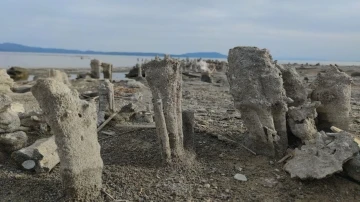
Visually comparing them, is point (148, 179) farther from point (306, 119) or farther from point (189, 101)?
point (189, 101)

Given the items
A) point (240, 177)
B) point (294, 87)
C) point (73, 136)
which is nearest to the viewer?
point (73, 136)

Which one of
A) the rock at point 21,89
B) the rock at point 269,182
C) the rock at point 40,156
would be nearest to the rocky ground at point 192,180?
the rock at point 269,182

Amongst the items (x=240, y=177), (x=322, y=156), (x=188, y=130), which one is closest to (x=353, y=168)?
(x=322, y=156)

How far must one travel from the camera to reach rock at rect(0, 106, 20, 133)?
671 centimetres

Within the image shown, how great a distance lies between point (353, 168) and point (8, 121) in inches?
223

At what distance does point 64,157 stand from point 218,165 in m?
2.43

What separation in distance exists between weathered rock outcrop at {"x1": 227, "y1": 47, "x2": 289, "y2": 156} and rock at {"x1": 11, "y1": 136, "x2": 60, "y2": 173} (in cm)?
307

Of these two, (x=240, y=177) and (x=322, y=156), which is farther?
(x=240, y=177)

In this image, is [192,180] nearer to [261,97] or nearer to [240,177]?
[240,177]

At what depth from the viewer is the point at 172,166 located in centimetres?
586

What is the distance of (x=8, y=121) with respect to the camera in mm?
6777

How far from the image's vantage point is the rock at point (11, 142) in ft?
21.1

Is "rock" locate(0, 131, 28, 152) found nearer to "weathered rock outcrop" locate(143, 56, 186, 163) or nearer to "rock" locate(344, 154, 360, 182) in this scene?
"weathered rock outcrop" locate(143, 56, 186, 163)

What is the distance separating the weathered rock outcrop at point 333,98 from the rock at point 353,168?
5.05ft
